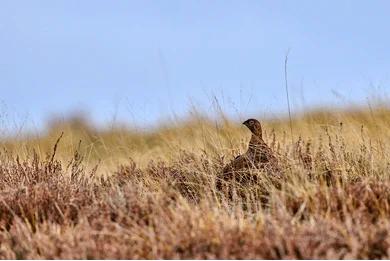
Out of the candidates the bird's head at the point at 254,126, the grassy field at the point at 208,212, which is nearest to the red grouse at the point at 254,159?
the bird's head at the point at 254,126

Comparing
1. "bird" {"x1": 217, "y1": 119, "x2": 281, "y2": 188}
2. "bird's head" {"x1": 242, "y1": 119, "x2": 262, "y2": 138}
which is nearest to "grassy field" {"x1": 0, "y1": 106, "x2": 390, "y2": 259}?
"bird" {"x1": 217, "y1": 119, "x2": 281, "y2": 188}

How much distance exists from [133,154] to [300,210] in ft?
23.1

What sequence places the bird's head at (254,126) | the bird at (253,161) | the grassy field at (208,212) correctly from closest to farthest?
the grassy field at (208,212), the bird at (253,161), the bird's head at (254,126)

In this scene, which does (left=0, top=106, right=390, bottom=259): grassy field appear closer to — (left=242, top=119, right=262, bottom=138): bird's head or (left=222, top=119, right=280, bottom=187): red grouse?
(left=222, top=119, right=280, bottom=187): red grouse

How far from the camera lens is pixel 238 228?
15.1 feet

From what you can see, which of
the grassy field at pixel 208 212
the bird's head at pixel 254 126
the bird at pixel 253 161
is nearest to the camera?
the grassy field at pixel 208 212

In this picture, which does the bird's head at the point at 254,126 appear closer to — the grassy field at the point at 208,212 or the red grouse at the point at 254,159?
the red grouse at the point at 254,159

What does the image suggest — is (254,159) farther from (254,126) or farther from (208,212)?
(208,212)

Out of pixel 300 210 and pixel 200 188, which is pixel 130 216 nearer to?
pixel 300 210

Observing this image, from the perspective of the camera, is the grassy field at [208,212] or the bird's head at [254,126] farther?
the bird's head at [254,126]

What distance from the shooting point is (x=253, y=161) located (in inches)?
281

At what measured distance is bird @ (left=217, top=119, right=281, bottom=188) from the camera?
23.1 ft

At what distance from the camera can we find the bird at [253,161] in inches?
278

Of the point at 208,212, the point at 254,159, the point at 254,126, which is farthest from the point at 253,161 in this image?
the point at 208,212
